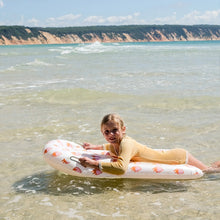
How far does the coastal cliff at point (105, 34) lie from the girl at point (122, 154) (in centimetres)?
10197

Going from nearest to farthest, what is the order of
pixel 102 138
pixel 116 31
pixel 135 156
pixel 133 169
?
pixel 133 169 < pixel 135 156 < pixel 102 138 < pixel 116 31

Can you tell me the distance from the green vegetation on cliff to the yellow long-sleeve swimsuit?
103 meters

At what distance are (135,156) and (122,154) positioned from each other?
347 mm

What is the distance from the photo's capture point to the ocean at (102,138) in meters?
3.39

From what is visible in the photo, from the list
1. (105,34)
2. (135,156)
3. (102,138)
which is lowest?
(135,156)

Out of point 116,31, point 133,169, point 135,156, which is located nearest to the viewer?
point 133,169

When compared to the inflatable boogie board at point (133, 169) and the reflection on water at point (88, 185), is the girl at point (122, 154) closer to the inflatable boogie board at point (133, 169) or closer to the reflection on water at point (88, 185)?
the inflatable boogie board at point (133, 169)

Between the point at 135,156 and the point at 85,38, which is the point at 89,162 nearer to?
the point at 135,156

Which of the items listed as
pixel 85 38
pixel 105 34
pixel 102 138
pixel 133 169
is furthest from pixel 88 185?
pixel 105 34

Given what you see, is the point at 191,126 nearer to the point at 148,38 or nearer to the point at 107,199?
the point at 107,199

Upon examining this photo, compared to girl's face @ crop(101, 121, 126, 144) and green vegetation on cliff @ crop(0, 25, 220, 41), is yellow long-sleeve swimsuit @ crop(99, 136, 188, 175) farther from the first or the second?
green vegetation on cliff @ crop(0, 25, 220, 41)

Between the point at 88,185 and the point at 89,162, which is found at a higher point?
the point at 89,162

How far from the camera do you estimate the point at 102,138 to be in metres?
5.82

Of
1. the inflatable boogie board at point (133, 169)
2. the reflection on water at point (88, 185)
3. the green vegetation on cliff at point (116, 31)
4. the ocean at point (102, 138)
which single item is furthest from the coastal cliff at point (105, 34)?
the inflatable boogie board at point (133, 169)
